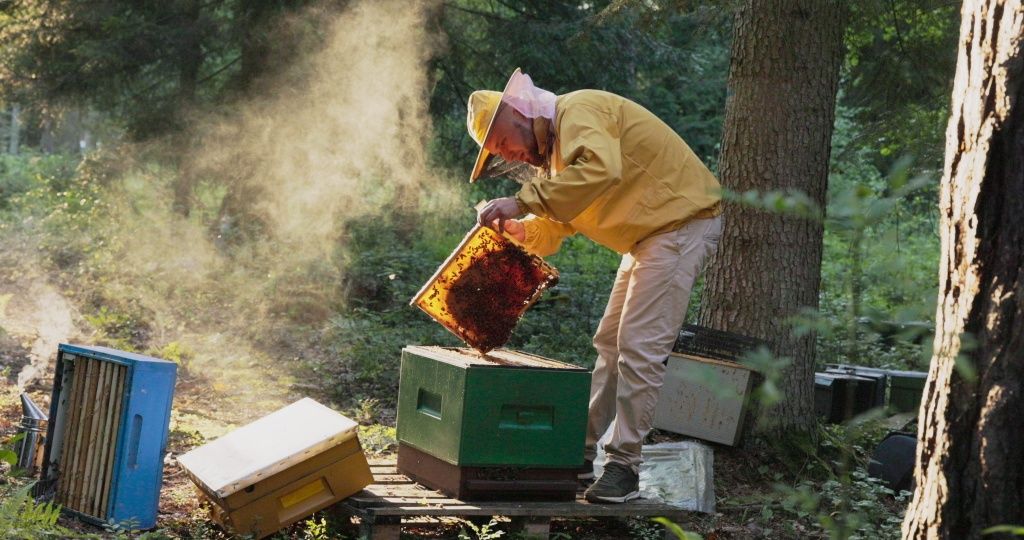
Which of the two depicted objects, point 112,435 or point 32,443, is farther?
point 32,443

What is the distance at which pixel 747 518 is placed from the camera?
4.51 meters

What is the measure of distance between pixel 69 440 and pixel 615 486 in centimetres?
194

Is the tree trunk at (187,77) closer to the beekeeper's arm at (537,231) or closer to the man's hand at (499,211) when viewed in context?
the beekeeper's arm at (537,231)

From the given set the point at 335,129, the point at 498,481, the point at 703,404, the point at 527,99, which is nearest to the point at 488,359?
the point at 498,481

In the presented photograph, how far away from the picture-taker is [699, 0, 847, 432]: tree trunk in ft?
17.2

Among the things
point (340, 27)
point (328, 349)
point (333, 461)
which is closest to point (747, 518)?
point (333, 461)

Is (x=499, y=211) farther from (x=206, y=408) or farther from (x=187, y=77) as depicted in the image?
(x=187, y=77)

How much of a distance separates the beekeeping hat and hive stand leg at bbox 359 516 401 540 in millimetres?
1274

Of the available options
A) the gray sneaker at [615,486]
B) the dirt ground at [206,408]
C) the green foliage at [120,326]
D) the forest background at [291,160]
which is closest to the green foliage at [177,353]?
the dirt ground at [206,408]

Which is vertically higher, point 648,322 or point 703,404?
point 648,322

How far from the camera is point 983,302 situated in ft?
6.79

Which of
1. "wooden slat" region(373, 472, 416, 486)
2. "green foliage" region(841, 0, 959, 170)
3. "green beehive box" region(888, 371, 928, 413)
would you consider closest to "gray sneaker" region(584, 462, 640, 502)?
"wooden slat" region(373, 472, 416, 486)

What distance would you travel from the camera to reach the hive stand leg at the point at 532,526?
359cm

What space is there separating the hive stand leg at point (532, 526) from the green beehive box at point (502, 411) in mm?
188
